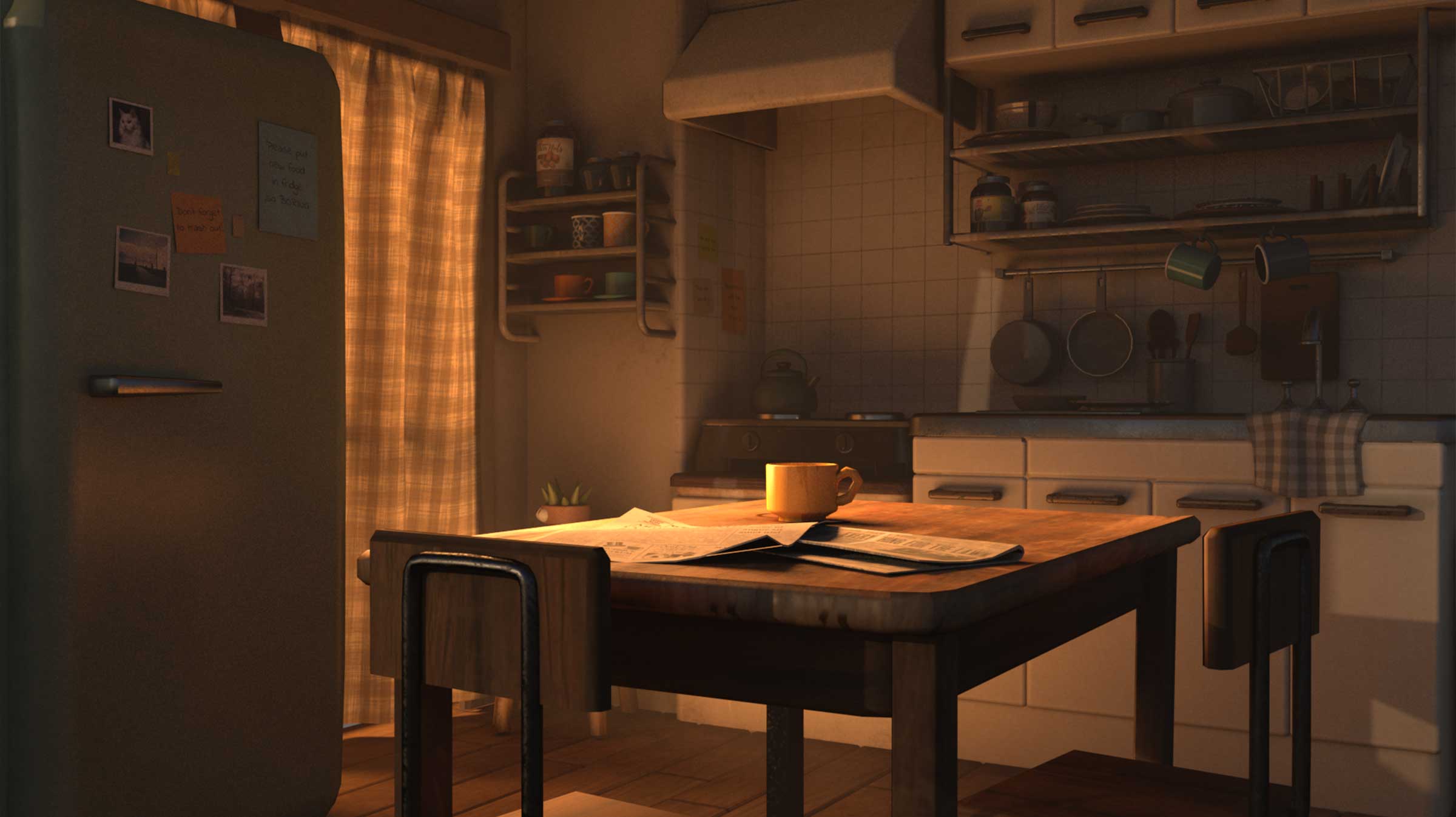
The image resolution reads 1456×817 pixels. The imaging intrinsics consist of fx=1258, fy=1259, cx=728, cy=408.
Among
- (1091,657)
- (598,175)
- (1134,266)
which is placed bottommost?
(1091,657)

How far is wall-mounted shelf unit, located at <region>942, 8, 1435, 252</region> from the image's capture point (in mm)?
3070

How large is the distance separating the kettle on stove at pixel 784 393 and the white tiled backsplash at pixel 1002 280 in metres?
0.31

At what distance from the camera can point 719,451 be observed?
387 cm

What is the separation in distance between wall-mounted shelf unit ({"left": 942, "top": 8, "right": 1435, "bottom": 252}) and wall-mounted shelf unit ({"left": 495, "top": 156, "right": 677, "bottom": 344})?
0.89m

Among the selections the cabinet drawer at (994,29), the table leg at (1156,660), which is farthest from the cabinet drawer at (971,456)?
the table leg at (1156,660)

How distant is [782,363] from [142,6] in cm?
213

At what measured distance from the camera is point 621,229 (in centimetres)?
386

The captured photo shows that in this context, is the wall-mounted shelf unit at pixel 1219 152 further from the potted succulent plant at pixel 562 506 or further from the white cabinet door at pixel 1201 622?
the potted succulent plant at pixel 562 506

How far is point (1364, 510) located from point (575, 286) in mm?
2287

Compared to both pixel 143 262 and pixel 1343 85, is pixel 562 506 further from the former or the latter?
pixel 1343 85

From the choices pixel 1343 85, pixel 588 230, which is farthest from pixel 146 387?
pixel 1343 85

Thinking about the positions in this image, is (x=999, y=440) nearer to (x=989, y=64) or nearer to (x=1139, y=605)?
(x=989, y=64)

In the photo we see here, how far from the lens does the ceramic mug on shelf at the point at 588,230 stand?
12.8ft

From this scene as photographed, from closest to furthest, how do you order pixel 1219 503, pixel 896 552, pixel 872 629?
pixel 872 629, pixel 896 552, pixel 1219 503
